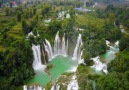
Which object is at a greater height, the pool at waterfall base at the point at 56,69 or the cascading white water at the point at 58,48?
the cascading white water at the point at 58,48

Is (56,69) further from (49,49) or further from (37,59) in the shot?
(49,49)

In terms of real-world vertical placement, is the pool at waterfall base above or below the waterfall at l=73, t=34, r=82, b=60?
below

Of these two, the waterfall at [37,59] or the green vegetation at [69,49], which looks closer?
the green vegetation at [69,49]

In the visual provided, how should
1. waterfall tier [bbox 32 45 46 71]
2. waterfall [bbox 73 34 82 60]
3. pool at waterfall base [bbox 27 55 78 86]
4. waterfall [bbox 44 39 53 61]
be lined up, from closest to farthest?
pool at waterfall base [bbox 27 55 78 86], waterfall tier [bbox 32 45 46 71], waterfall [bbox 44 39 53 61], waterfall [bbox 73 34 82 60]

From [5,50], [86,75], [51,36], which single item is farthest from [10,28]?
[86,75]

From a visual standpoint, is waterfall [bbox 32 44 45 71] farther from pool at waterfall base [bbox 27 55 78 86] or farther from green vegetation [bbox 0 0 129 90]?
pool at waterfall base [bbox 27 55 78 86]

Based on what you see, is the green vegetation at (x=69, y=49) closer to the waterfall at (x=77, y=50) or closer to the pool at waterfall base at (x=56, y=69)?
the waterfall at (x=77, y=50)

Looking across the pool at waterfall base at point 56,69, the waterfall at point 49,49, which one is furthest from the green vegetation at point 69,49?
the waterfall at point 49,49

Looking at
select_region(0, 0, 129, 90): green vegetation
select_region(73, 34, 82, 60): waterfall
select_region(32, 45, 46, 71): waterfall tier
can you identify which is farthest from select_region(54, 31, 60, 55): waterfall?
select_region(32, 45, 46, 71): waterfall tier

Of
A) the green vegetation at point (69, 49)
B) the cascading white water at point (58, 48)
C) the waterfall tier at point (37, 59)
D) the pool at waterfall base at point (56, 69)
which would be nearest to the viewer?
the green vegetation at point (69, 49)

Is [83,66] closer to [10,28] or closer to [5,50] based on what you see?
[5,50]

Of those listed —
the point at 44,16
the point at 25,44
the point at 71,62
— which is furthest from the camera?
the point at 44,16
